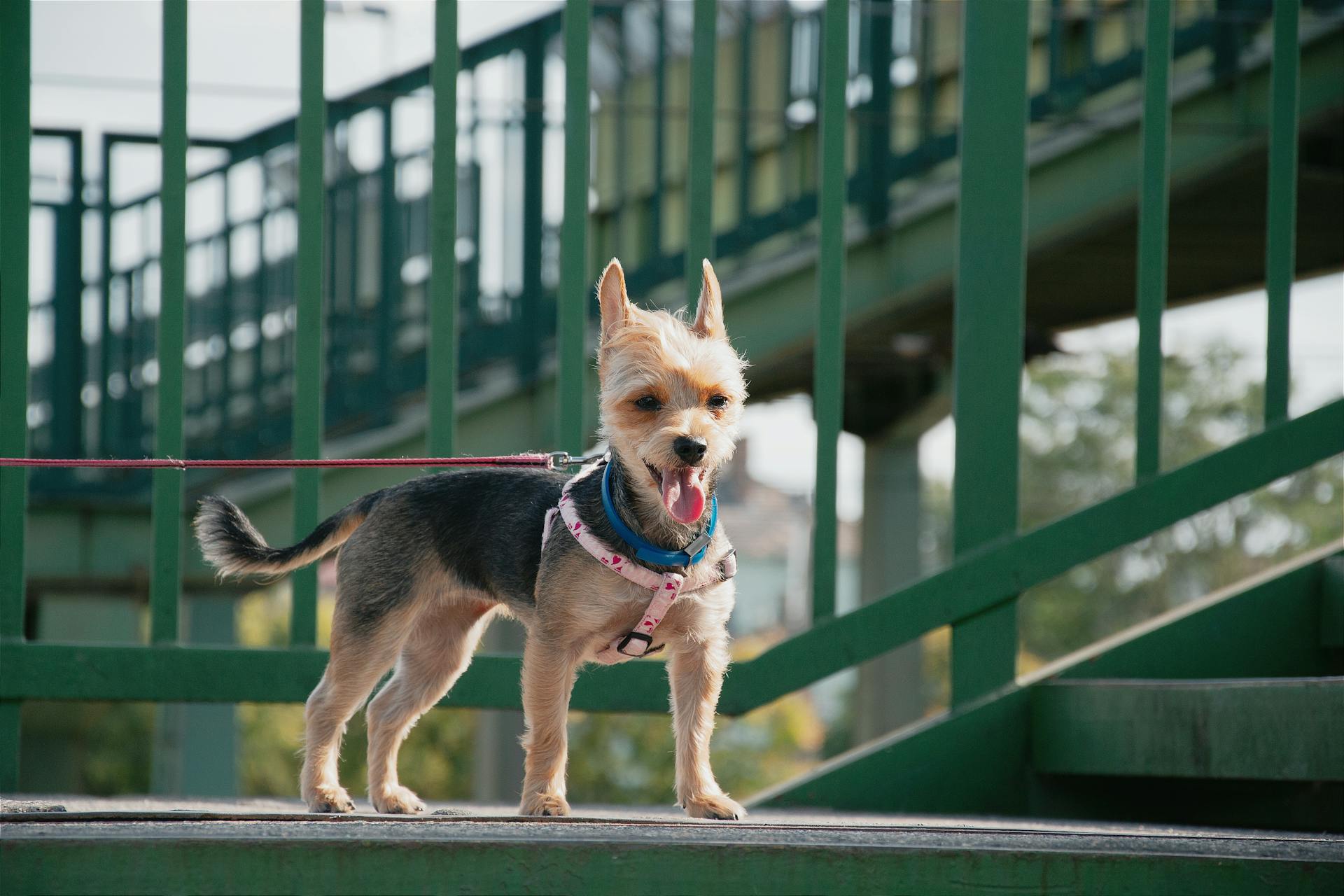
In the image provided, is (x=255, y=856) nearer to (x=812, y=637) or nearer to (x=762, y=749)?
(x=812, y=637)

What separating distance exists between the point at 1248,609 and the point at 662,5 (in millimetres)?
6864

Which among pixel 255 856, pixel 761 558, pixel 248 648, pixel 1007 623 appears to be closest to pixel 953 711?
pixel 1007 623

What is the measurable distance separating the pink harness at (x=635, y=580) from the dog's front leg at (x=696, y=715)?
0.14m

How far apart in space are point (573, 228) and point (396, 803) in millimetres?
1975

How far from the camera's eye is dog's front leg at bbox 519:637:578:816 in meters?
3.61

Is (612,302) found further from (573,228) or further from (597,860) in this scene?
(597,860)

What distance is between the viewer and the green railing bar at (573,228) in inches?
191

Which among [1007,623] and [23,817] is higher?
[1007,623]

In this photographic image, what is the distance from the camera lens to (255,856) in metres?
2.75

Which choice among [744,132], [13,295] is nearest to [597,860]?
[13,295]

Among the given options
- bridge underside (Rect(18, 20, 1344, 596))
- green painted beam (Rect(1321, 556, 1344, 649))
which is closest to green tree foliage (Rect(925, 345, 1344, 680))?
bridge underside (Rect(18, 20, 1344, 596))

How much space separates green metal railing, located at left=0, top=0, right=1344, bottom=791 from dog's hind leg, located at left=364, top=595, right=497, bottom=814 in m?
A: 0.50

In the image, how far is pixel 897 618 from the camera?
492 cm

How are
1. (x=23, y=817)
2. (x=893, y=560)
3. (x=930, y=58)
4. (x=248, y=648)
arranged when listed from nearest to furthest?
(x=23, y=817) → (x=248, y=648) → (x=930, y=58) → (x=893, y=560)
